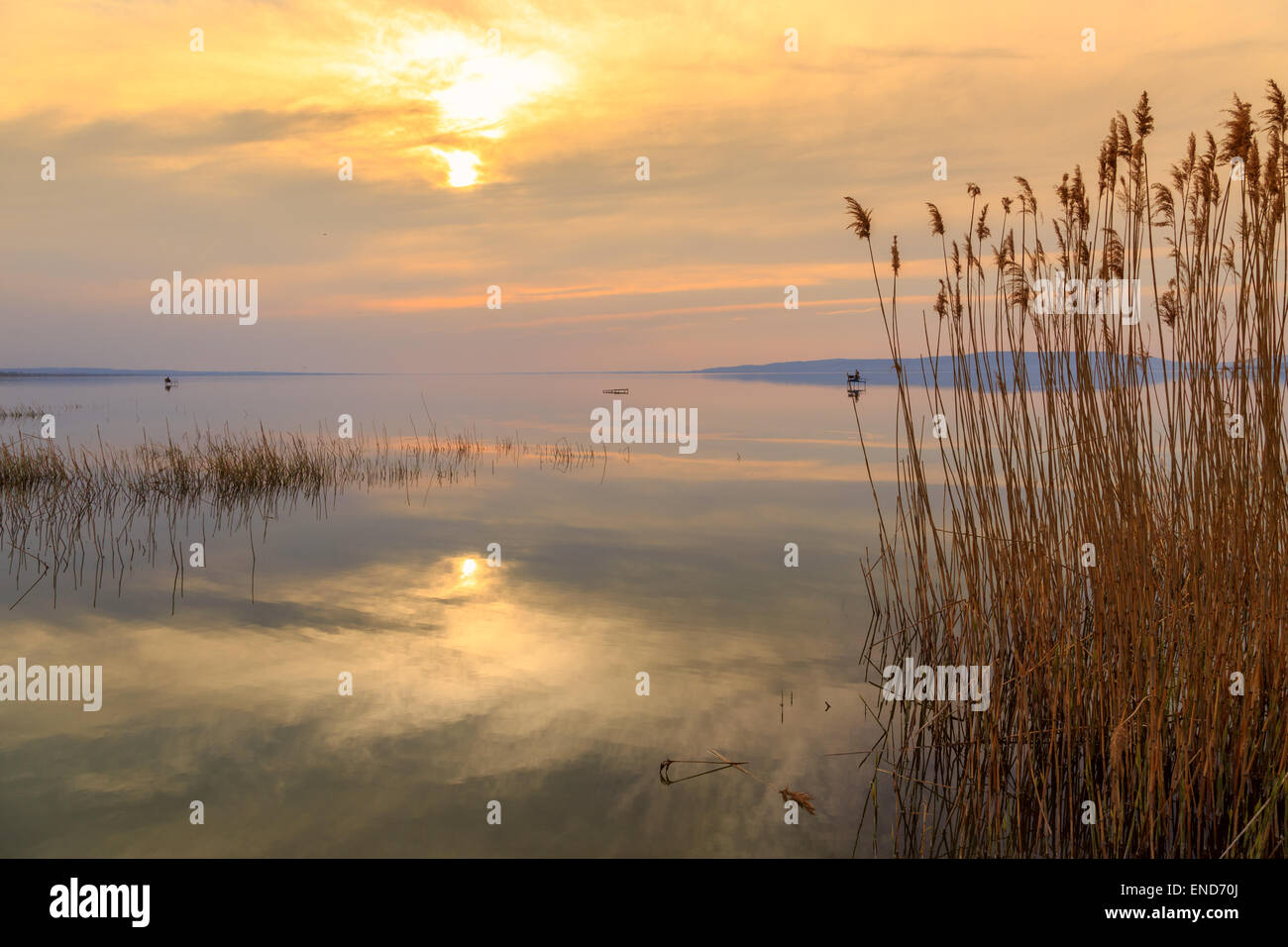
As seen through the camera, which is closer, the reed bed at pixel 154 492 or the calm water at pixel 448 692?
the calm water at pixel 448 692

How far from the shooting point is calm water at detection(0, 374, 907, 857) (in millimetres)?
4414

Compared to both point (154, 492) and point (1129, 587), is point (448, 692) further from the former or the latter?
point (154, 492)

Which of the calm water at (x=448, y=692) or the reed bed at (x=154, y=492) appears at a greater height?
the reed bed at (x=154, y=492)

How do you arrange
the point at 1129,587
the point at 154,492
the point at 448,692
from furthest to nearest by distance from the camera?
the point at 154,492 → the point at 448,692 → the point at 1129,587

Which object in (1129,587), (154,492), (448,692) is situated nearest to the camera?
(1129,587)

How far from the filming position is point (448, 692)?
619 centimetres

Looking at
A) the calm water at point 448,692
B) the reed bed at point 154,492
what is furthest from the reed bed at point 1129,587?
the reed bed at point 154,492

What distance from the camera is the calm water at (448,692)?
441 cm

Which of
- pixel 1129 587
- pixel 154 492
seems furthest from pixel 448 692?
pixel 154 492

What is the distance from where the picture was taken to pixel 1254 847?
11.0 feet

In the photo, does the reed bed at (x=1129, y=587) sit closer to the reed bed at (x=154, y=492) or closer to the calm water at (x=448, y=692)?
the calm water at (x=448, y=692)
